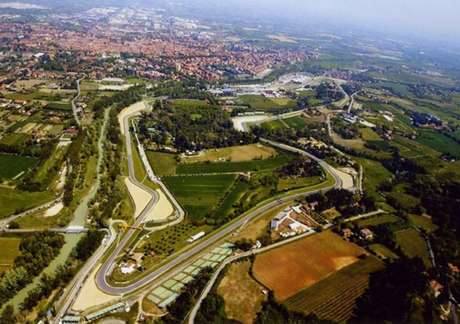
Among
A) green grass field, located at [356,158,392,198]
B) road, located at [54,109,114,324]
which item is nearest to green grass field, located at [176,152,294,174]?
road, located at [54,109,114,324]

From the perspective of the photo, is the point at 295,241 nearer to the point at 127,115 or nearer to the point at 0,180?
the point at 0,180

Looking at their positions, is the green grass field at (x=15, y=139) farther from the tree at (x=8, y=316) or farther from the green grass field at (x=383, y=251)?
the green grass field at (x=383, y=251)

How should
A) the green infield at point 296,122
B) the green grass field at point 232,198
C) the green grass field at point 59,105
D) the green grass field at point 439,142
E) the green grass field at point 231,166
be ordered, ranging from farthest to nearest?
the green infield at point 296,122 → the green grass field at point 439,142 → the green grass field at point 59,105 → the green grass field at point 231,166 → the green grass field at point 232,198

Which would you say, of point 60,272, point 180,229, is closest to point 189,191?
point 180,229

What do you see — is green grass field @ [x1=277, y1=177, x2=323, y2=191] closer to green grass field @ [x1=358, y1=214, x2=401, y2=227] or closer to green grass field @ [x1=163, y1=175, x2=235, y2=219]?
green grass field @ [x1=163, y1=175, x2=235, y2=219]

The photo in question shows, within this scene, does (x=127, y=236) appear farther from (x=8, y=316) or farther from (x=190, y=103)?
(x=190, y=103)

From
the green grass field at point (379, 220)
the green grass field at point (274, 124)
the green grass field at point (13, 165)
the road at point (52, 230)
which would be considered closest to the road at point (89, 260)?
the road at point (52, 230)
